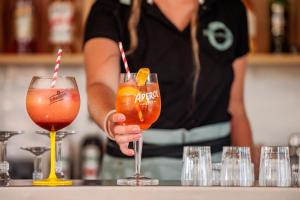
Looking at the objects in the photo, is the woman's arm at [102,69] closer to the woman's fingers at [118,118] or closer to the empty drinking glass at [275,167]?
the woman's fingers at [118,118]

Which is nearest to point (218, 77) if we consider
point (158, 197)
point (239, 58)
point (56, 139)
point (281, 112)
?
point (239, 58)

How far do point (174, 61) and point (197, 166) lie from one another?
2.56 ft

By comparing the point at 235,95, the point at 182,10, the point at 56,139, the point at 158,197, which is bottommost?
the point at 158,197

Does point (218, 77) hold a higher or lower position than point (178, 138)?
higher

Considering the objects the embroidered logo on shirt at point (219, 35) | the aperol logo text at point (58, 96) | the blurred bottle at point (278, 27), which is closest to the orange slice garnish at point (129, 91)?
the aperol logo text at point (58, 96)

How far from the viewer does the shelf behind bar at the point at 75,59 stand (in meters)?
3.06

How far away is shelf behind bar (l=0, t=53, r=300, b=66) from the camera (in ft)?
10.0

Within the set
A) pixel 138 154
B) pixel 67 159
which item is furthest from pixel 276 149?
pixel 67 159

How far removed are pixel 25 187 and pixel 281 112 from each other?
2.20 m

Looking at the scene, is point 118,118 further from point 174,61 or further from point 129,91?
point 174,61

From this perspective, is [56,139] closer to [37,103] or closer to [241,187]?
[37,103]

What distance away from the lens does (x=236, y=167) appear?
4.73ft

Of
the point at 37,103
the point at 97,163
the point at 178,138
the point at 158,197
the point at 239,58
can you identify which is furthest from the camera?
the point at 97,163

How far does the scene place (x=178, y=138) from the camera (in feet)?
7.21
